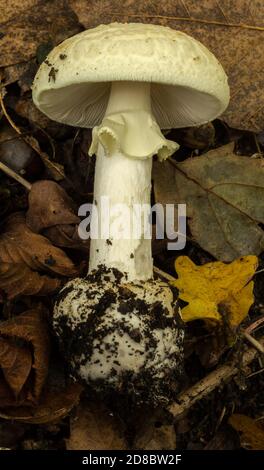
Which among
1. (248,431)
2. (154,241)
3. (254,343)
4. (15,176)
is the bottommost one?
(248,431)

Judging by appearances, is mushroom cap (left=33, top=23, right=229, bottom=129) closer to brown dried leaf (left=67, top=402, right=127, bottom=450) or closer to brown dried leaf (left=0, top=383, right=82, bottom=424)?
brown dried leaf (left=0, top=383, right=82, bottom=424)

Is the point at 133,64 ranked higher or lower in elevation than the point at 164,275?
higher

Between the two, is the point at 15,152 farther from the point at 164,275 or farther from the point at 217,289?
the point at 217,289

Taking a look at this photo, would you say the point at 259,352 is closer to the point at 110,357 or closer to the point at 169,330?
the point at 169,330

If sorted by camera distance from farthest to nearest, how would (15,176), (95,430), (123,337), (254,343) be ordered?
(15,176) < (254,343) < (95,430) < (123,337)

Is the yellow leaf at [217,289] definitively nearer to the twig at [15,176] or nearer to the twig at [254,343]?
the twig at [254,343]

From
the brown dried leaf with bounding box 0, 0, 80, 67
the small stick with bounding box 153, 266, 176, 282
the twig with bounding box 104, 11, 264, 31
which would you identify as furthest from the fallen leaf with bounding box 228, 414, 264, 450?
the brown dried leaf with bounding box 0, 0, 80, 67

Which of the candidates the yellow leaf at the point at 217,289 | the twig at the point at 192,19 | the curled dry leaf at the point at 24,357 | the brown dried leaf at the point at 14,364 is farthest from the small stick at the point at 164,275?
the twig at the point at 192,19

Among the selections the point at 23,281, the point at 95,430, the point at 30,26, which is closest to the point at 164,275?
the point at 23,281

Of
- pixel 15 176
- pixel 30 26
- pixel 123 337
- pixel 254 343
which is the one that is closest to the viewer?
pixel 123 337
